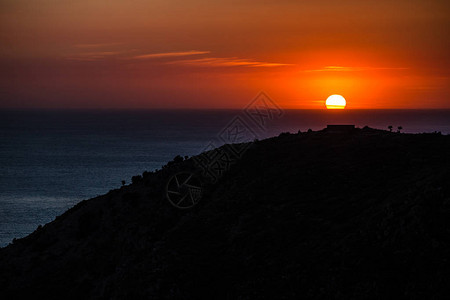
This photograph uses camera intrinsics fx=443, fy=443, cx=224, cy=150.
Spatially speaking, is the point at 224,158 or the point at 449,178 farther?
the point at 224,158

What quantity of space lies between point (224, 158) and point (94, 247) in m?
19.8

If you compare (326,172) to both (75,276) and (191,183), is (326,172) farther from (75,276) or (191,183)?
(75,276)

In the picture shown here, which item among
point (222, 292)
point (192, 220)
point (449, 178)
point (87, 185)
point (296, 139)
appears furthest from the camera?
point (87, 185)

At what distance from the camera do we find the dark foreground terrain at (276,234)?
23875 mm

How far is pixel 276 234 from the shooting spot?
3103 centimetres

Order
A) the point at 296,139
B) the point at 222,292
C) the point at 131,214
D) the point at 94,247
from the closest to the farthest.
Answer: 1. the point at 222,292
2. the point at 94,247
3. the point at 131,214
4. the point at 296,139

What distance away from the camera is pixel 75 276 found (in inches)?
1633

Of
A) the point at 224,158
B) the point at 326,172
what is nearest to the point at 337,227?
the point at 326,172

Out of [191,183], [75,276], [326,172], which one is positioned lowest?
[75,276]

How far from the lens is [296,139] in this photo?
5669 centimetres

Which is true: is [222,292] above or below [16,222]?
above

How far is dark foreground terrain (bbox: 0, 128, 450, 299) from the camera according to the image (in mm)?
23875

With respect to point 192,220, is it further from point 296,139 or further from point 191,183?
point 296,139

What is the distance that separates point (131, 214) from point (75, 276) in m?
10.4
